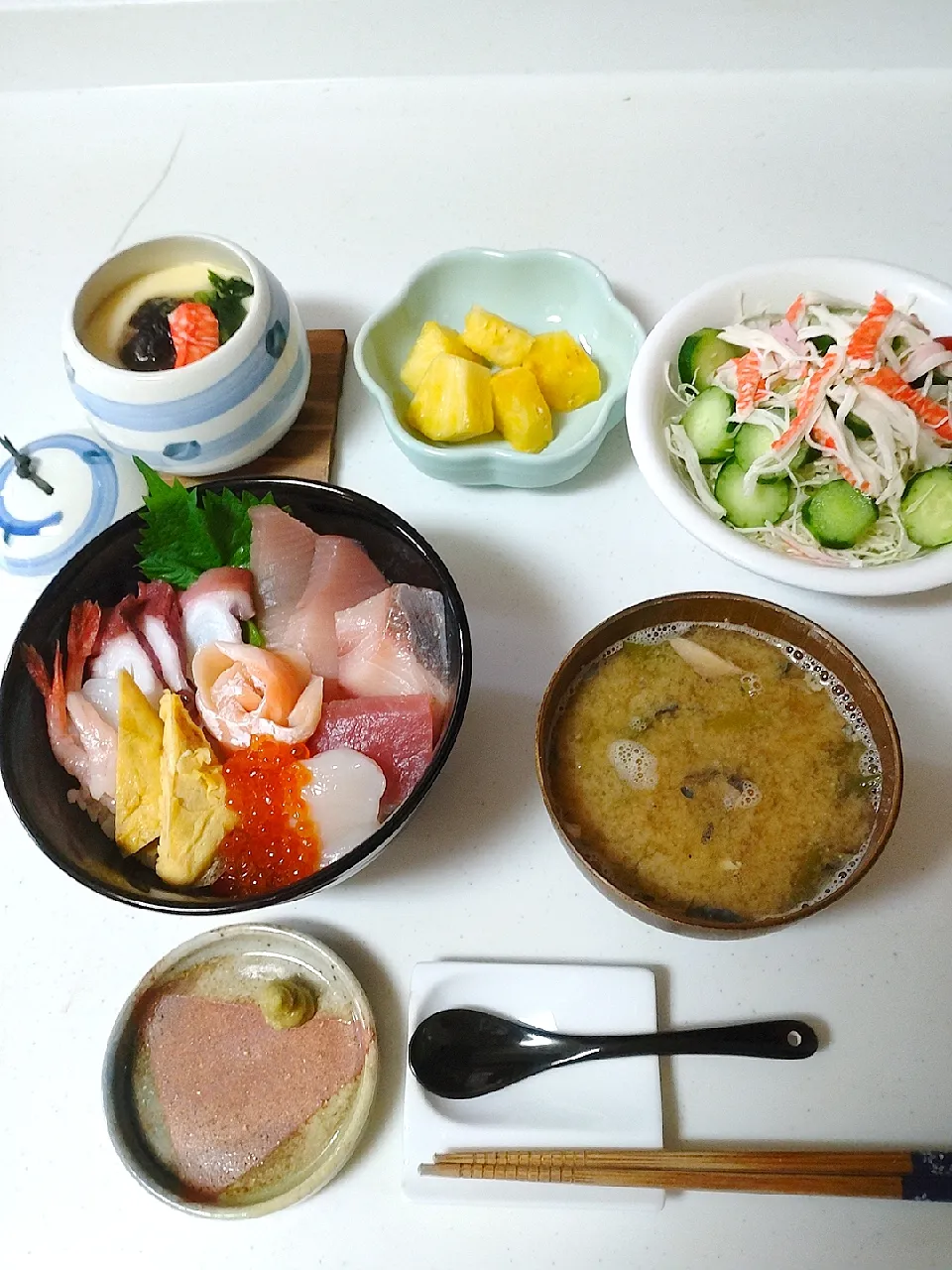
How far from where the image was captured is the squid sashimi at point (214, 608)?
1114mm

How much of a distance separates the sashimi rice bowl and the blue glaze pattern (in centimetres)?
17

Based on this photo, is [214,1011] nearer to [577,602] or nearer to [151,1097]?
[151,1097]

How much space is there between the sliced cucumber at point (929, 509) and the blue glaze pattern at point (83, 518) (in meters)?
1.09

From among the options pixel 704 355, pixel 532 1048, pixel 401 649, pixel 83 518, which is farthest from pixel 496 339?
pixel 532 1048

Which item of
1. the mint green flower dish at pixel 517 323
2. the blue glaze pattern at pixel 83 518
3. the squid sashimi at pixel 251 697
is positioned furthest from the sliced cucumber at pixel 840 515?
the blue glaze pattern at pixel 83 518

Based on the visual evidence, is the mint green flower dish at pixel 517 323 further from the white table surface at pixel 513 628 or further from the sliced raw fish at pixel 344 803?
the sliced raw fish at pixel 344 803

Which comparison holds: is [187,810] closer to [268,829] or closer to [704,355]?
[268,829]

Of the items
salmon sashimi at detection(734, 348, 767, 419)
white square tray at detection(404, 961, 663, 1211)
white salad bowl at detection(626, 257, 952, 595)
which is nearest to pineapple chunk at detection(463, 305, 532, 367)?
white salad bowl at detection(626, 257, 952, 595)

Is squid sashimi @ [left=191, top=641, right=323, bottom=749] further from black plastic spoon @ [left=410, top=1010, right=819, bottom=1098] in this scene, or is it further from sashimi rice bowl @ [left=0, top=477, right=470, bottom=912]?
black plastic spoon @ [left=410, top=1010, right=819, bottom=1098]

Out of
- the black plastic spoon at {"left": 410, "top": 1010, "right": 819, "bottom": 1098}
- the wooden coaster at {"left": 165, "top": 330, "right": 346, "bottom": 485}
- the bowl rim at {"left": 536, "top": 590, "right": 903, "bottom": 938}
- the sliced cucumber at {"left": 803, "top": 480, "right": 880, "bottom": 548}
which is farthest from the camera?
the wooden coaster at {"left": 165, "top": 330, "right": 346, "bottom": 485}

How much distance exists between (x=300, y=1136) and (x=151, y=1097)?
0.55ft

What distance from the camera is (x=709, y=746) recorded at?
1.01 m

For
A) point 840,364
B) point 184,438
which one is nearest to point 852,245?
point 840,364

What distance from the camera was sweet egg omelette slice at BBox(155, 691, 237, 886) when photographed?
3.13 feet
